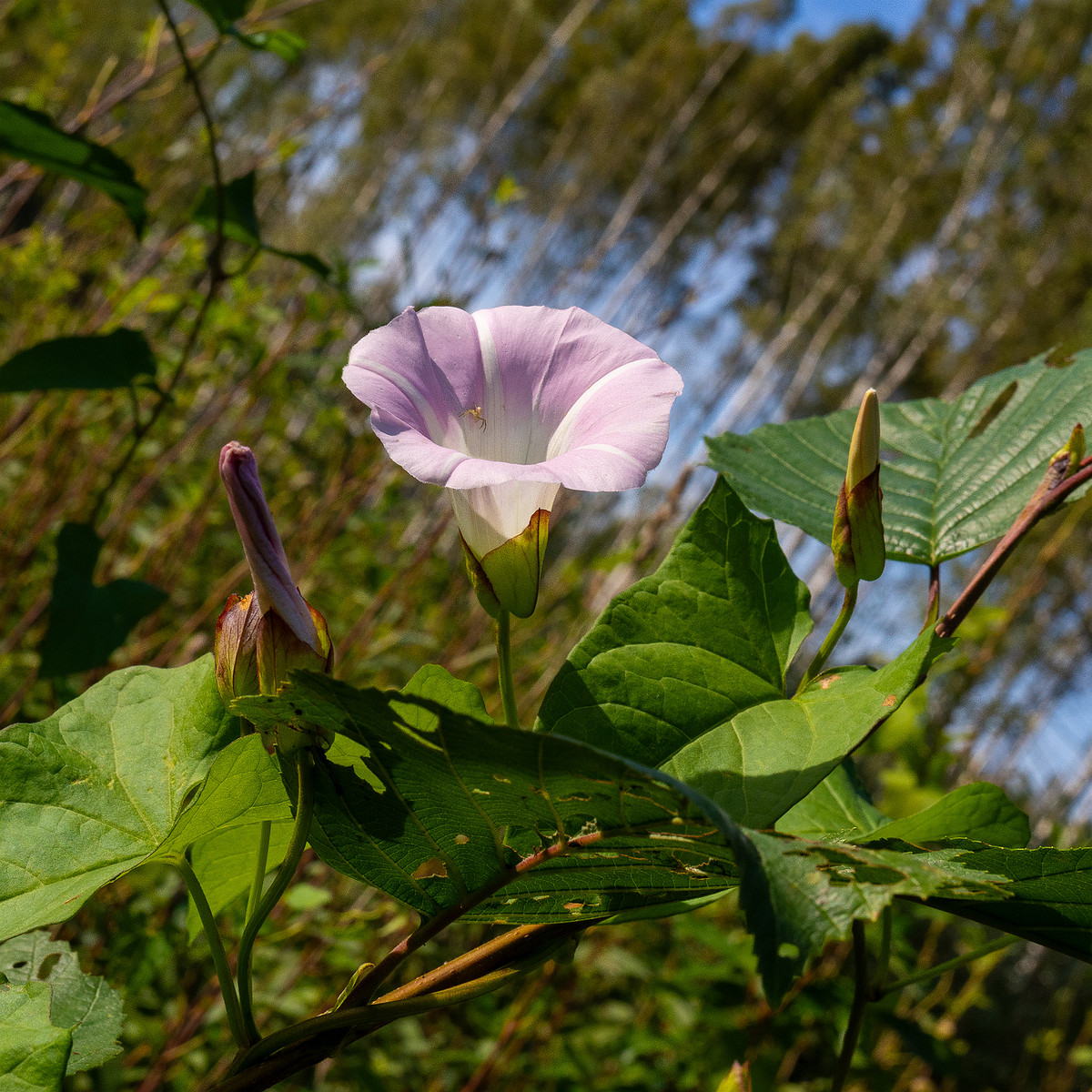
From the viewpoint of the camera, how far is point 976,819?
1.70ft

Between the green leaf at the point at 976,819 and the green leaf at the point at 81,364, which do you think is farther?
the green leaf at the point at 81,364

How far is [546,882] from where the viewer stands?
0.37 m

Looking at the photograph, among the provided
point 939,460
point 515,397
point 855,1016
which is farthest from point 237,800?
point 939,460

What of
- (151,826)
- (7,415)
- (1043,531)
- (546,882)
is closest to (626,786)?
(546,882)

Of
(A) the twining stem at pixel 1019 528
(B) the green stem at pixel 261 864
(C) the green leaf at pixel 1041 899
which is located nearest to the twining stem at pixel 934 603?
(A) the twining stem at pixel 1019 528

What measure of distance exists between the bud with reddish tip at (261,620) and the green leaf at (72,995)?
21 centimetres

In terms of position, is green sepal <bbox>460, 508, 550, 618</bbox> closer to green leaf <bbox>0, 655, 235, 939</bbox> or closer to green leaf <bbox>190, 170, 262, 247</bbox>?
green leaf <bbox>0, 655, 235, 939</bbox>

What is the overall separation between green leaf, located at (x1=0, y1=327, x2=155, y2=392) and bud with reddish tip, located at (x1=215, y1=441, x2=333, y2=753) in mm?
497

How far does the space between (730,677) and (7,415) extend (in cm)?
194

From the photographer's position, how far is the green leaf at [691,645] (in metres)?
0.38

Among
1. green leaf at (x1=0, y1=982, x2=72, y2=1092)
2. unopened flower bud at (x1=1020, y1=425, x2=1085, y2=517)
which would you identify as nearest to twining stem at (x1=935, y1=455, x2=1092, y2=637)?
unopened flower bud at (x1=1020, y1=425, x2=1085, y2=517)

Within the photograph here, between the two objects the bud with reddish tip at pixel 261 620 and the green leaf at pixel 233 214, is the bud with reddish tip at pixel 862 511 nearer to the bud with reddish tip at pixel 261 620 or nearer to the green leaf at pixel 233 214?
the bud with reddish tip at pixel 261 620

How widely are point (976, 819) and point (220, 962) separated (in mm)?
438

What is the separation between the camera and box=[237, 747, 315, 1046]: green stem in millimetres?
337
